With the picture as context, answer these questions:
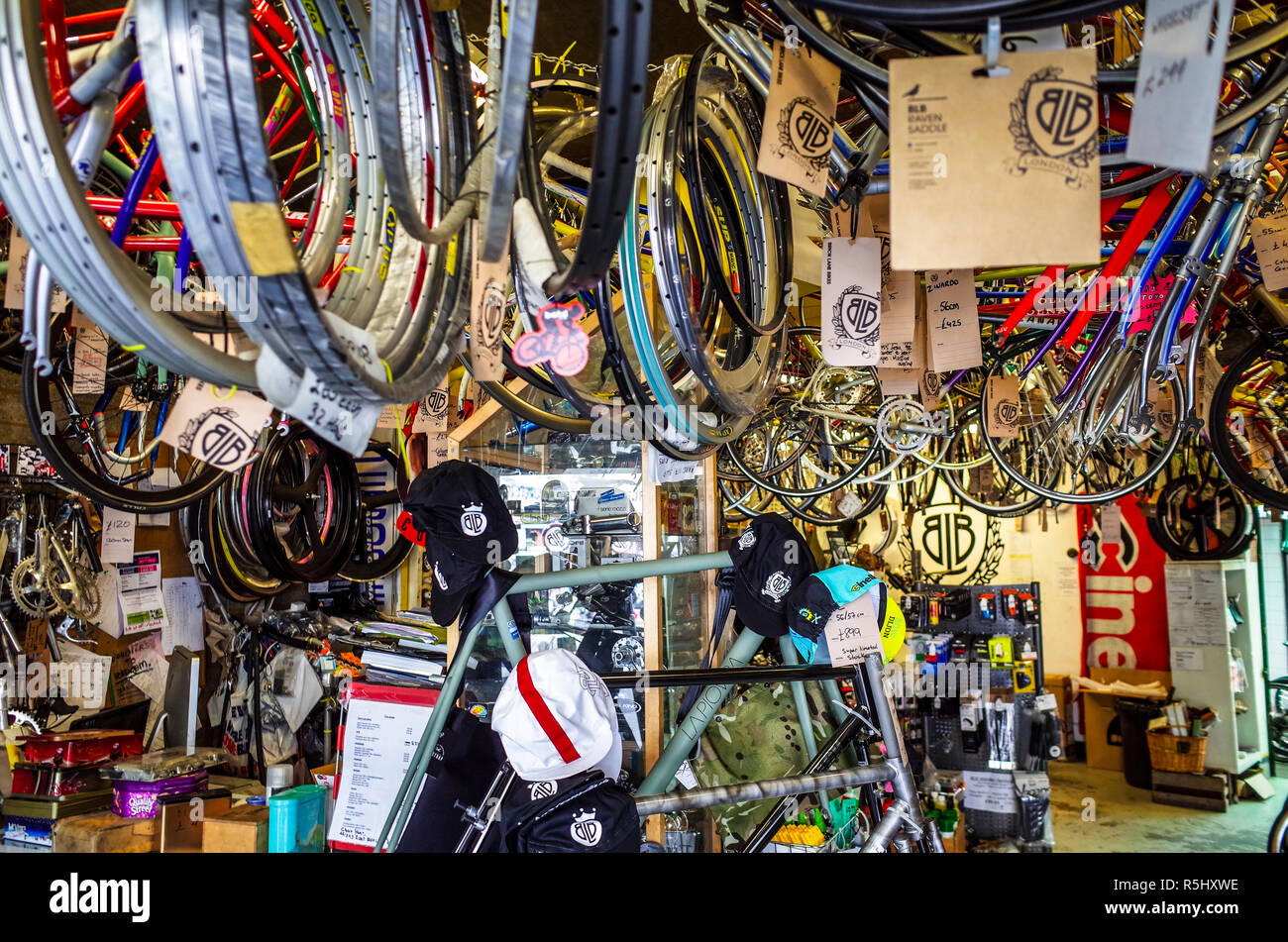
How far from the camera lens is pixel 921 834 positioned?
234 cm

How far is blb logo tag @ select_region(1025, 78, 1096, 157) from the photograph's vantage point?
1.10 metres

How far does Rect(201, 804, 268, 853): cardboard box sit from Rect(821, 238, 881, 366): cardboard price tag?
2.96m

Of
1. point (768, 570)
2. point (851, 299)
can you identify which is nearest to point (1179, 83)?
point (851, 299)

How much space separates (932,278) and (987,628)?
3.85 meters

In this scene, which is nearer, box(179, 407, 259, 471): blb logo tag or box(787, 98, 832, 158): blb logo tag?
box(179, 407, 259, 471): blb logo tag

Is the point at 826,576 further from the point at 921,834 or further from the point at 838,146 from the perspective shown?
the point at 838,146

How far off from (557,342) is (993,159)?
0.66 m

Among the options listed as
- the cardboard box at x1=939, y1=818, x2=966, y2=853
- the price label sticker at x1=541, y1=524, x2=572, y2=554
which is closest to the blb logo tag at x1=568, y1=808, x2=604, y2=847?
the price label sticker at x1=541, y1=524, x2=572, y2=554

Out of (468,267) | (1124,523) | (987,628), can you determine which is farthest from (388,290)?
(1124,523)

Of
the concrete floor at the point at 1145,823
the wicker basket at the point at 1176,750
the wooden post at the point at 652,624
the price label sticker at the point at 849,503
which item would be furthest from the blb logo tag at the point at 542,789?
the wicker basket at the point at 1176,750

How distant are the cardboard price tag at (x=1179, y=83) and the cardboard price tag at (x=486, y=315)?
2.73 ft

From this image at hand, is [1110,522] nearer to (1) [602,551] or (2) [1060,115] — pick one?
(1) [602,551]

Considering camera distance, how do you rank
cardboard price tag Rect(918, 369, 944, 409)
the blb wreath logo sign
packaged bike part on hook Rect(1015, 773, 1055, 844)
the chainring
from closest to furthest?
1. cardboard price tag Rect(918, 369, 944, 409)
2. the chainring
3. packaged bike part on hook Rect(1015, 773, 1055, 844)
4. the blb wreath logo sign

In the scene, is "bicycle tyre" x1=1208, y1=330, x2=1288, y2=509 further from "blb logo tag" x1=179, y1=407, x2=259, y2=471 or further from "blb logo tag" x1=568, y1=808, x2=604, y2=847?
"blb logo tag" x1=179, y1=407, x2=259, y2=471
